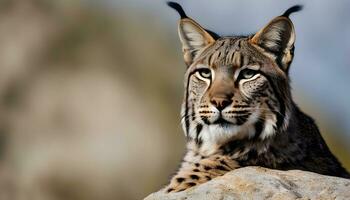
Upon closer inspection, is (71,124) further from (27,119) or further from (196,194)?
(196,194)

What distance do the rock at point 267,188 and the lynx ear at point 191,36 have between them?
2.01 m

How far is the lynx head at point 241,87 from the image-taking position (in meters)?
11.4

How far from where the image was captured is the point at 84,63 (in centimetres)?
3278

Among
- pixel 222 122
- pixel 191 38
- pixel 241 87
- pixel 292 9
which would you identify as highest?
pixel 292 9

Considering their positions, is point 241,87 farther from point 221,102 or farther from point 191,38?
point 191,38

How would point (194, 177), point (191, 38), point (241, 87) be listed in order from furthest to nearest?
1. point (191, 38)
2. point (241, 87)
3. point (194, 177)

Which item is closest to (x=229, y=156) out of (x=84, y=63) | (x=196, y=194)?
(x=196, y=194)

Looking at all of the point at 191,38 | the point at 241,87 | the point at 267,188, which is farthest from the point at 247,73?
the point at 267,188

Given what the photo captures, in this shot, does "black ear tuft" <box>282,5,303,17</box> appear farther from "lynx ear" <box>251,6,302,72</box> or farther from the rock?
the rock

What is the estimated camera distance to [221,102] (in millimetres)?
11281

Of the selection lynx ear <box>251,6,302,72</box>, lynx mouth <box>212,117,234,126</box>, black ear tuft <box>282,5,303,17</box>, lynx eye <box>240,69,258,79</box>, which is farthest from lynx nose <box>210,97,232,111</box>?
black ear tuft <box>282,5,303,17</box>

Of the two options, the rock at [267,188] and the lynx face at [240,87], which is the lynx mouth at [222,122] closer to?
the lynx face at [240,87]

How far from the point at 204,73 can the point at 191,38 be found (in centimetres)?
61

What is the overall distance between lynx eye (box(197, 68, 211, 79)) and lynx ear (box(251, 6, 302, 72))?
23.1 inches
